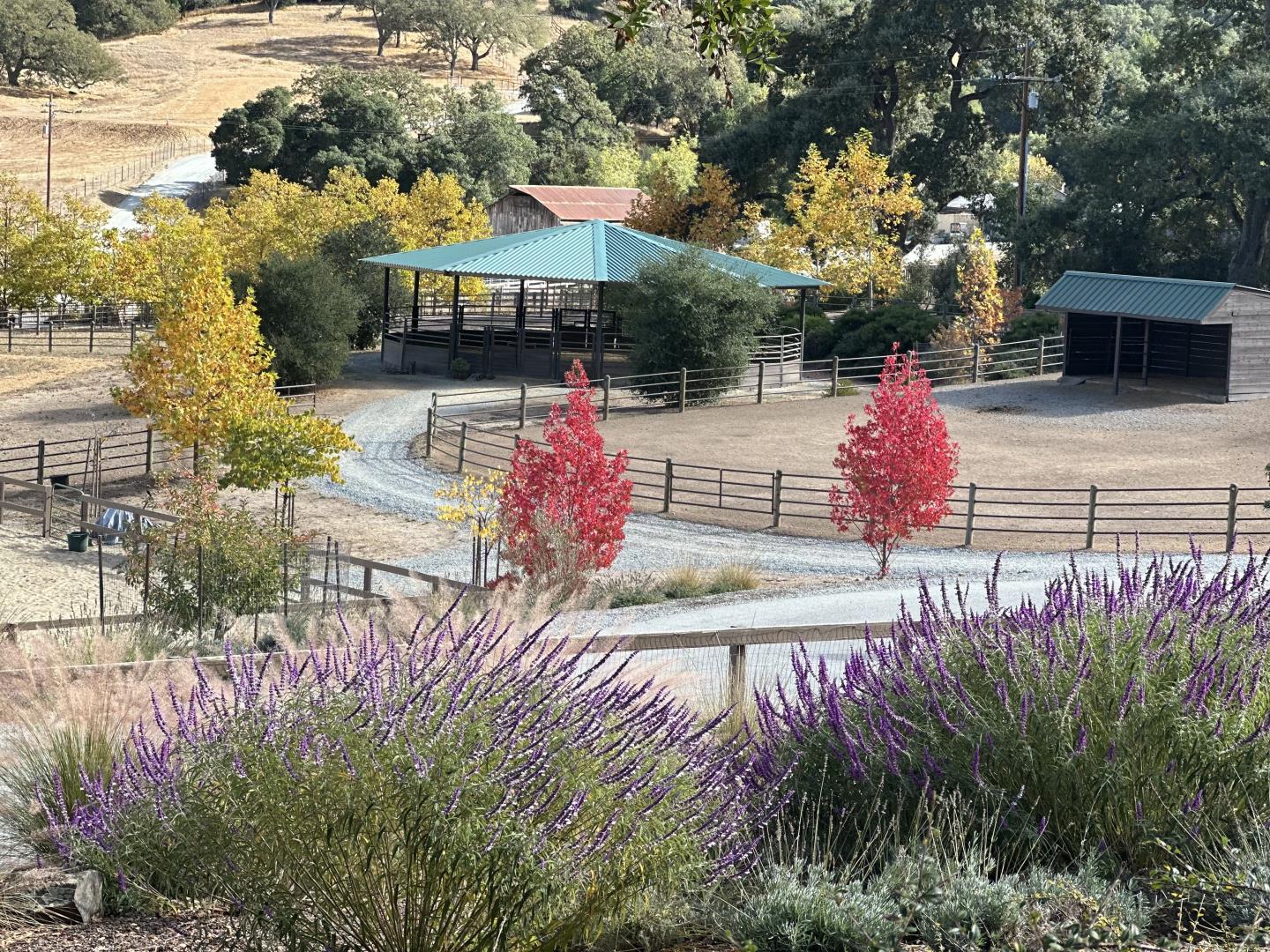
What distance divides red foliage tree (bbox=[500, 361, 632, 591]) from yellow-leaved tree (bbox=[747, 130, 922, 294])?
32.7 m

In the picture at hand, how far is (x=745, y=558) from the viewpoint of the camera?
21.7 metres

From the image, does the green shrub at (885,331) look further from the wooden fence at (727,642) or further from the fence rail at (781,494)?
the wooden fence at (727,642)

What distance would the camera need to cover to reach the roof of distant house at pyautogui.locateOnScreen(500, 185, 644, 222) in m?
75.2

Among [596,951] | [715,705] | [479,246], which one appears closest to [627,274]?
[479,246]

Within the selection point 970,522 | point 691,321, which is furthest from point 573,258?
point 970,522

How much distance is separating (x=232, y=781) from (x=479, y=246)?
38291 mm

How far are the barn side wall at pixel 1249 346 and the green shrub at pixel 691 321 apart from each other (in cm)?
1016

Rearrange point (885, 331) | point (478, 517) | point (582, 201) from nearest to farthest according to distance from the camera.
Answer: point (478, 517)
point (885, 331)
point (582, 201)

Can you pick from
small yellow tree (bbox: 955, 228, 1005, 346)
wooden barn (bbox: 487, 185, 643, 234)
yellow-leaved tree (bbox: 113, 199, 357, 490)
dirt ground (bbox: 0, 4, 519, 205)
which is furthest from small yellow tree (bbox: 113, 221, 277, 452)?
dirt ground (bbox: 0, 4, 519, 205)

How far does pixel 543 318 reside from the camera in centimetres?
5231

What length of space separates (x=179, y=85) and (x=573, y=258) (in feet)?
286

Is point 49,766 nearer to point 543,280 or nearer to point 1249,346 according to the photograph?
point 1249,346

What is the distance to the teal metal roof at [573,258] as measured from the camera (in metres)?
38.7

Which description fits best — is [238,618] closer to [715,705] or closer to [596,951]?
[715,705]
